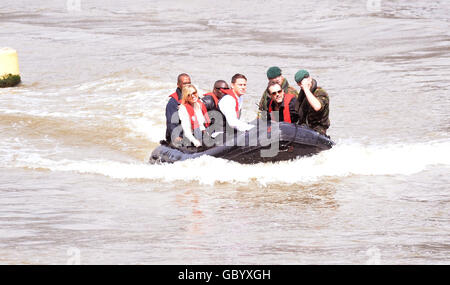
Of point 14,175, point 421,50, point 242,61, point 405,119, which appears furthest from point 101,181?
point 421,50

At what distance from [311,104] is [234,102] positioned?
932 millimetres

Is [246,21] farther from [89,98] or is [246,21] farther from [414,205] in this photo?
[414,205]

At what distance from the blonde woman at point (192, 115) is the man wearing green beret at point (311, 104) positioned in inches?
47.1

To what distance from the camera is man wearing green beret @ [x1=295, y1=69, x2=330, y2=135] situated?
10.1m

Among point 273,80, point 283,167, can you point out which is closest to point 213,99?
point 273,80

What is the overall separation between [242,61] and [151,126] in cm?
751

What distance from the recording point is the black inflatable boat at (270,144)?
1011 cm

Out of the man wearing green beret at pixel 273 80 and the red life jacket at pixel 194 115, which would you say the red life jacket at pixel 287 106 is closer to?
the man wearing green beret at pixel 273 80

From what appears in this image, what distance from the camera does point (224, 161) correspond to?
10.4m

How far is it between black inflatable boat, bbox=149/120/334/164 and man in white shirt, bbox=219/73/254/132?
0.12 metres

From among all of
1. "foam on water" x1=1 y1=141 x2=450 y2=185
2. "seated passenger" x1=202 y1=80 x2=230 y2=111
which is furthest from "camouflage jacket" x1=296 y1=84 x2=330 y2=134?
"seated passenger" x1=202 y1=80 x2=230 y2=111

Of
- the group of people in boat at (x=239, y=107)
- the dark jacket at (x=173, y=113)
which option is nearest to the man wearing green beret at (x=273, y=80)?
the group of people in boat at (x=239, y=107)

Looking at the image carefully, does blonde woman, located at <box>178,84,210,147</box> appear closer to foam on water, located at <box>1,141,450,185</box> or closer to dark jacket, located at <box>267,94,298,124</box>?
foam on water, located at <box>1,141,450,185</box>

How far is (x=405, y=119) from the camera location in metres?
15.6
